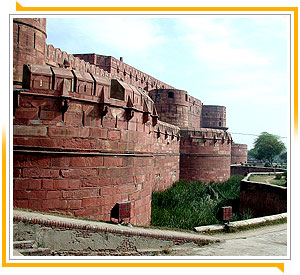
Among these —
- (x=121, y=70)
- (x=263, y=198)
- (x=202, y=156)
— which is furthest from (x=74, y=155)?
(x=121, y=70)

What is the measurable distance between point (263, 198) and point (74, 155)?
9313 millimetres

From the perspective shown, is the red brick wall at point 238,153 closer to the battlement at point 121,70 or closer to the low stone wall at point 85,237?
the battlement at point 121,70

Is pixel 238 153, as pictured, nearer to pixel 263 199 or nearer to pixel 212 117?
pixel 212 117

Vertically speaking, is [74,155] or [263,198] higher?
[74,155]

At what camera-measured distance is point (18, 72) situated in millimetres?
7020

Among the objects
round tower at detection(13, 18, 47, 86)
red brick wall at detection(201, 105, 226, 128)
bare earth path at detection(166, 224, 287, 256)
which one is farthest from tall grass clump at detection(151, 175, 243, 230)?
red brick wall at detection(201, 105, 226, 128)

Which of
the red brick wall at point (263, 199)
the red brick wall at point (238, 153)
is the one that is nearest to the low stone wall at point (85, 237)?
the red brick wall at point (263, 199)

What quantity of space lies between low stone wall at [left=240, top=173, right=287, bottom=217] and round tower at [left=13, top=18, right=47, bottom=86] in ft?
29.1

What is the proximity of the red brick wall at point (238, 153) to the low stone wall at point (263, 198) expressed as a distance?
27.2 metres

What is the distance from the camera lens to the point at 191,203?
1327cm
